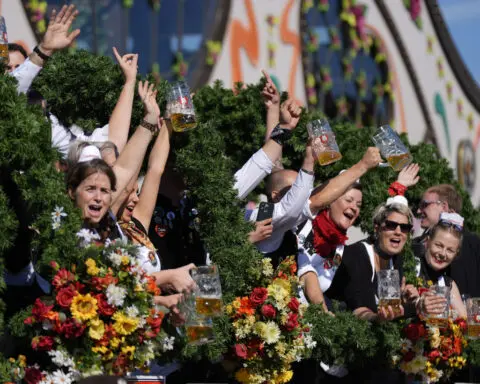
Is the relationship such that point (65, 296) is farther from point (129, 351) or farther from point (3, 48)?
point (3, 48)

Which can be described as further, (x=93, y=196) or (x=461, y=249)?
(x=461, y=249)

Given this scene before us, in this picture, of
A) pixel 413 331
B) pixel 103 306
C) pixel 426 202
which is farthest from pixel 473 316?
pixel 103 306

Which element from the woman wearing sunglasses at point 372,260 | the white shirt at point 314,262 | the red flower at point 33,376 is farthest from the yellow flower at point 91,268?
the woman wearing sunglasses at point 372,260

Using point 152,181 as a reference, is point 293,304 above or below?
below

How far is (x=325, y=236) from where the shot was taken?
6160 millimetres

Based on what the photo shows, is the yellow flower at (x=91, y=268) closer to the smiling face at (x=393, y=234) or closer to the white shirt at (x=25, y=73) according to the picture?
the white shirt at (x=25, y=73)

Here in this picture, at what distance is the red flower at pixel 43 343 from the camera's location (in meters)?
4.20

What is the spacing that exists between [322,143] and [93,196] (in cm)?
180

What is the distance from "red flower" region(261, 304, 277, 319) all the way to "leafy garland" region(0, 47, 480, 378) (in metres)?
0.16

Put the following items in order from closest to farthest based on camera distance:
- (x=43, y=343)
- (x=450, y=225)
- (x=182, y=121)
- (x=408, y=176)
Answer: (x=43, y=343)
(x=182, y=121)
(x=450, y=225)
(x=408, y=176)

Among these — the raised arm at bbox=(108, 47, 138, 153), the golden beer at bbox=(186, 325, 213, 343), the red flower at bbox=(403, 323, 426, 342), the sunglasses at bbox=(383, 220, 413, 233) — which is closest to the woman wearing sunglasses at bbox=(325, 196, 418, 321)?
the sunglasses at bbox=(383, 220, 413, 233)

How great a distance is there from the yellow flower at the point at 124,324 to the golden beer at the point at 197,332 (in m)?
0.37

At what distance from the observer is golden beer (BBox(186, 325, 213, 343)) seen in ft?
15.0

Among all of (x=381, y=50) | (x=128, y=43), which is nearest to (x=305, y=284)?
(x=128, y=43)
